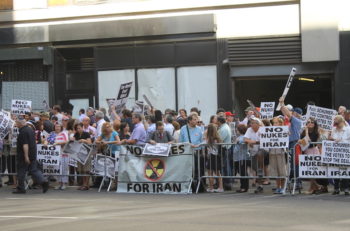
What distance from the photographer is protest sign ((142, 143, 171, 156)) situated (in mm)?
16578

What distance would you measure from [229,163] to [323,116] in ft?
8.19

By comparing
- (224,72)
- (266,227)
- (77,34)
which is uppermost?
(77,34)

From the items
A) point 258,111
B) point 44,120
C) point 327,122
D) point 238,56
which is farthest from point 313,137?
point 238,56

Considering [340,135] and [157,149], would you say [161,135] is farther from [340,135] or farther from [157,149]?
[340,135]

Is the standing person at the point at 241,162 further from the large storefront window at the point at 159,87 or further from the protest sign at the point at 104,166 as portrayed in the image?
the large storefront window at the point at 159,87

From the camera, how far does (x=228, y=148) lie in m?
16.6

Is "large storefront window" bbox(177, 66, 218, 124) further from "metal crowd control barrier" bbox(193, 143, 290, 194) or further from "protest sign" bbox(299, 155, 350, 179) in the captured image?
"protest sign" bbox(299, 155, 350, 179)

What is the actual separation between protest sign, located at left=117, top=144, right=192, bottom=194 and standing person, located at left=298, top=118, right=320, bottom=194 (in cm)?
271

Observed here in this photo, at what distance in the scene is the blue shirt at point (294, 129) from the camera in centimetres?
1606

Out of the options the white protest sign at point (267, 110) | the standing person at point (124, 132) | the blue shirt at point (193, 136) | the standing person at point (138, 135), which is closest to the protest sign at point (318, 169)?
the blue shirt at point (193, 136)

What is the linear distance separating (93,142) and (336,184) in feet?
20.2

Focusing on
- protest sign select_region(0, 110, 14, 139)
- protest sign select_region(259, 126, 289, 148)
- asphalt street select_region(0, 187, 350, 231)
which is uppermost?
protest sign select_region(0, 110, 14, 139)

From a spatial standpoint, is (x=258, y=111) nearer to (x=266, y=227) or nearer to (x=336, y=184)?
(x=336, y=184)

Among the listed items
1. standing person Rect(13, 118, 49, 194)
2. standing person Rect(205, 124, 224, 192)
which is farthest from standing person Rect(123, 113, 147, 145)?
standing person Rect(13, 118, 49, 194)
